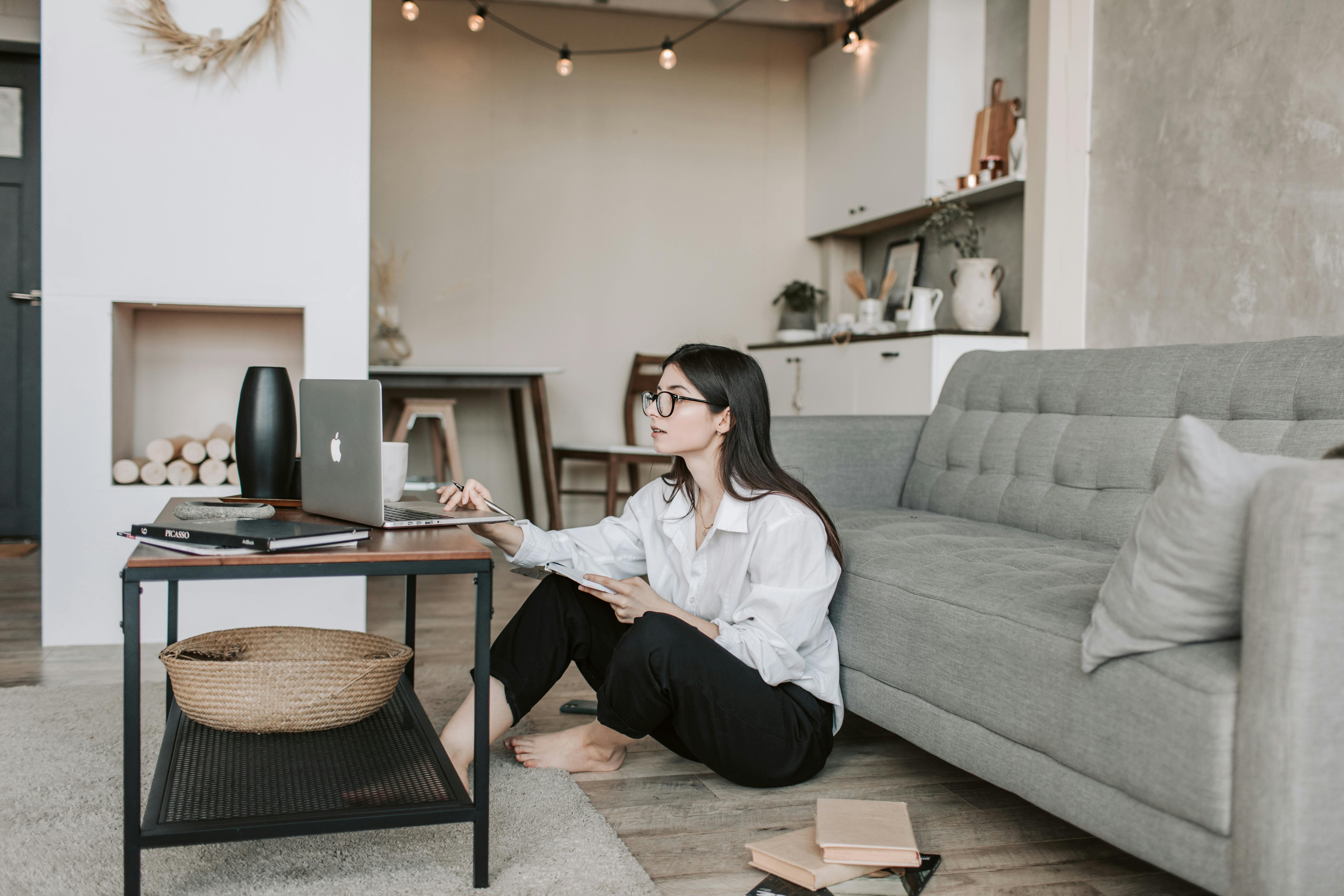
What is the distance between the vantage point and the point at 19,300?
4828 mm

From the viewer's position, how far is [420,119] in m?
5.36

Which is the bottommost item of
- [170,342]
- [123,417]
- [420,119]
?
[123,417]

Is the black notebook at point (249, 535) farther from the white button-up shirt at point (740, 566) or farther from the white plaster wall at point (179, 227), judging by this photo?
the white plaster wall at point (179, 227)

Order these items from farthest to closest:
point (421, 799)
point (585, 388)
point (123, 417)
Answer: point (585, 388) < point (123, 417) < point (421, 799)

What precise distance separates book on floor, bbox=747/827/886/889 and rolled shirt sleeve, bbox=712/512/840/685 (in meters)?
0.26

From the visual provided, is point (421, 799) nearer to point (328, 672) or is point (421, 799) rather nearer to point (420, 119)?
point (328, 672)

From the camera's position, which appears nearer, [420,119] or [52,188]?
[52,188]

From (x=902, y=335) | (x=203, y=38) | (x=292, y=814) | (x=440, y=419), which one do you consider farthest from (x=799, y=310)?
(x=292, y=814)

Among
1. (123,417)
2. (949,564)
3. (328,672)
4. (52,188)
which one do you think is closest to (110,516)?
(123,417)

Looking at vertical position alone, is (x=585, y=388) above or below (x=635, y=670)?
above

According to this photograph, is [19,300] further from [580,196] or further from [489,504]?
[489,504]

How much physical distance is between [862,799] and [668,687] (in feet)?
1.50

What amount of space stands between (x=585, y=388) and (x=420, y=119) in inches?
62.8

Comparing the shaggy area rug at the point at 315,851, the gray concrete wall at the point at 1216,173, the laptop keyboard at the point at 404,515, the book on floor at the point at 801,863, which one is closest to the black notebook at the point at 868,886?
the book on floor at the point at 801,863
